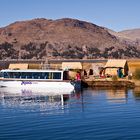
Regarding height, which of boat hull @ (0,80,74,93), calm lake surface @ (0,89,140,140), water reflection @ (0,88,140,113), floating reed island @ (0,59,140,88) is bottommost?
calm lake surface @ (0,89,140,140)

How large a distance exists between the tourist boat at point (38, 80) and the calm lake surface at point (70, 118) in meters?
18.9

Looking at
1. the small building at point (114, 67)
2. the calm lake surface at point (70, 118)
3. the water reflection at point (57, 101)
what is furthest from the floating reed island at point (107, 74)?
the calm lake surface at point (70, 118)

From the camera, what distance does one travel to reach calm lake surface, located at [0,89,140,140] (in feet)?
129

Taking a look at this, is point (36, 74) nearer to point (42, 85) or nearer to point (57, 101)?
point (42, 85)

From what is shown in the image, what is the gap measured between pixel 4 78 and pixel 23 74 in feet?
13.3

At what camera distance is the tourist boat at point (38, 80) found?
293ft

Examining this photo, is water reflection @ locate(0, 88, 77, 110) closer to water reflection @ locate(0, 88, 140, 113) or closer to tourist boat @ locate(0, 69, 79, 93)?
water reflection @ locate(0, 88, 140, 113)

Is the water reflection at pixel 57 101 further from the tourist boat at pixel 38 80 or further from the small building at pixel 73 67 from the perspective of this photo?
the small building at pixel 73 67

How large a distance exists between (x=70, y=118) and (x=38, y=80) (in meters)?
44.4

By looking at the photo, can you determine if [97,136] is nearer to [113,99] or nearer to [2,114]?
[2,114]

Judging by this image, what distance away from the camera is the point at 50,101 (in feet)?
221

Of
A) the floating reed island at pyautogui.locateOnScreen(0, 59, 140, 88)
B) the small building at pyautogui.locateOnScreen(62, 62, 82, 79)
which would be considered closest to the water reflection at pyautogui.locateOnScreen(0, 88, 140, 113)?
the floating reed island at pyautogui.locateOnScreen(0, 59, 140, 88)

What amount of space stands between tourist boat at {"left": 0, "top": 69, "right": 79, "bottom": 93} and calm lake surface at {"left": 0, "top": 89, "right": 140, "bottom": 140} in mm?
18852

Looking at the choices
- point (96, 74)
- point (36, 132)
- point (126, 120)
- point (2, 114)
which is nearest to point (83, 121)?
point (126, 120)
